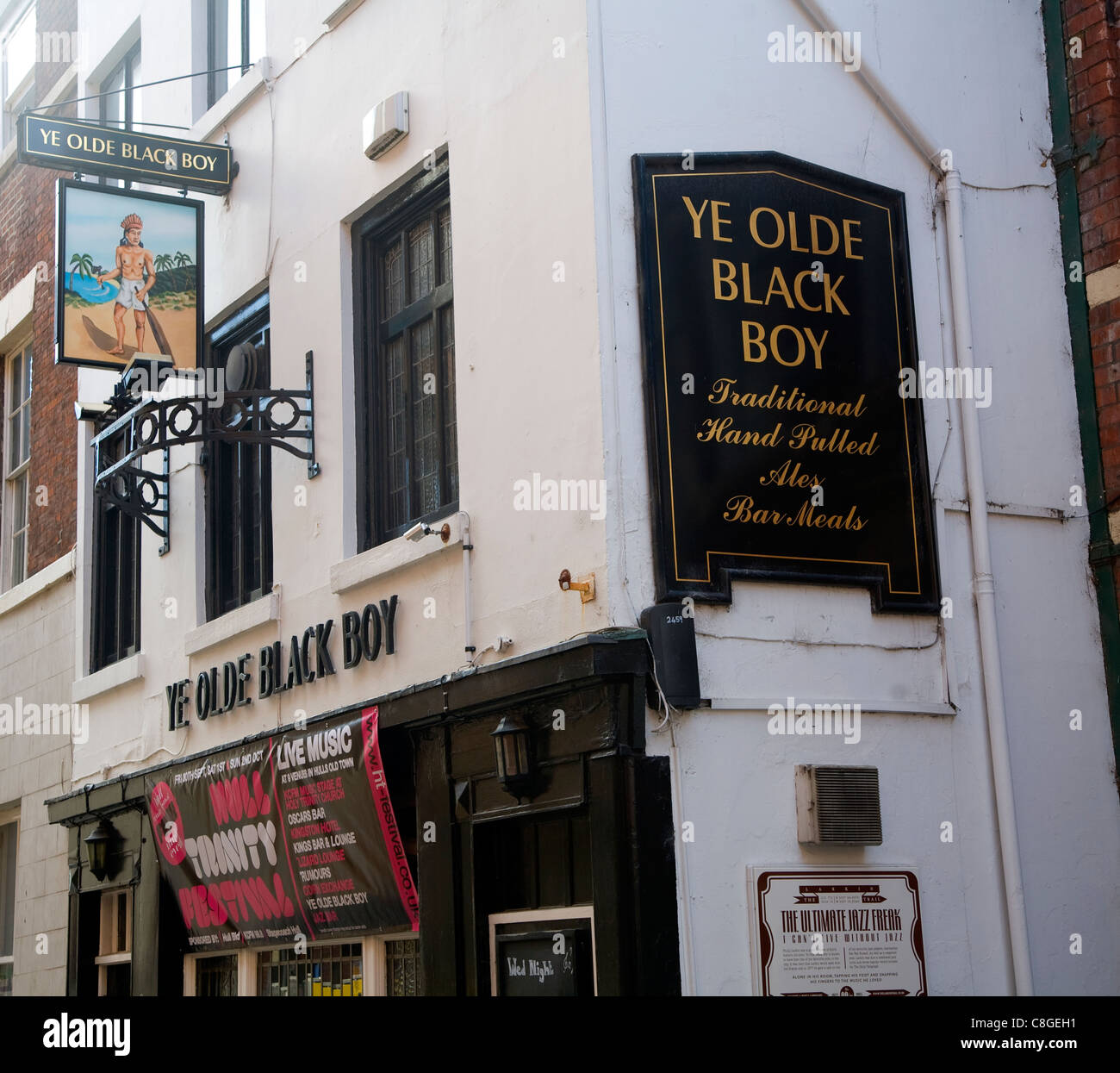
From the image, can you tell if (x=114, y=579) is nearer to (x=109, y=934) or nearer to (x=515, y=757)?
(x=109, y=934)

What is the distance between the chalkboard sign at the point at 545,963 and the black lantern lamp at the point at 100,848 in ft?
17.1

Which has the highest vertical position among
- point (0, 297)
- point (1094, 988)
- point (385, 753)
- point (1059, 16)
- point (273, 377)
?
point (0, 297)

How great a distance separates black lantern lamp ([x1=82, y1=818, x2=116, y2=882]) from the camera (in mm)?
11992

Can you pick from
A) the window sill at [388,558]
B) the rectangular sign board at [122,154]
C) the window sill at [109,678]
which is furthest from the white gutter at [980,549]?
the window sill at [109,678]

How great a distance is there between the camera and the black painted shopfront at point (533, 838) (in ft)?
22.4

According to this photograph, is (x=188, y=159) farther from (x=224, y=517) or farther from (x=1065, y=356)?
(x=1065, y=356)

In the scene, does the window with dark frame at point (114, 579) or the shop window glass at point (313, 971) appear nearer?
the shop window glass at point (313, 971)

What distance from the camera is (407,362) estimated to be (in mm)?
9492

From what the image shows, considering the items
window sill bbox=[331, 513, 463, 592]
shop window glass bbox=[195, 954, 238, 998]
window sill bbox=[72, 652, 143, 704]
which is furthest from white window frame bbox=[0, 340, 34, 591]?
window sill bbox=[331, 513, 463, 592]

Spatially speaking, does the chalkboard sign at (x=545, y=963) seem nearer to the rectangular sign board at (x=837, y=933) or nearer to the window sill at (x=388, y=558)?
the rectangular sign board at (x=837, y=933)
